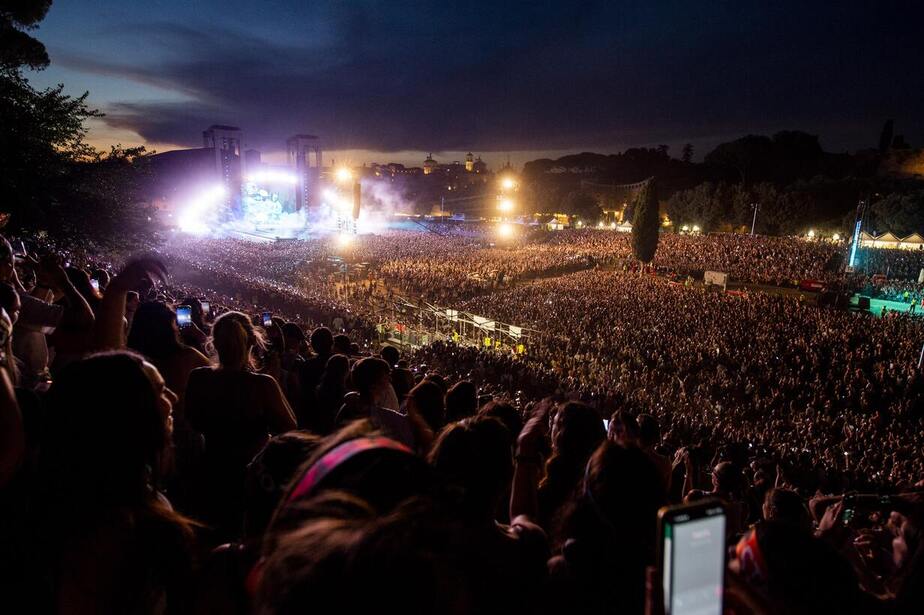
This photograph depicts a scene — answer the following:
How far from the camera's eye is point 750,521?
3967mm

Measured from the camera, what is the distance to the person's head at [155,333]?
3432 mm

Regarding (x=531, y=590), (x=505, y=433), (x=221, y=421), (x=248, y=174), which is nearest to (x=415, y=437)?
(x=221, y=421)

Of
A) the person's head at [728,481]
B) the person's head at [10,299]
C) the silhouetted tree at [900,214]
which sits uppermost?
the silhouetted tree at [900,214]

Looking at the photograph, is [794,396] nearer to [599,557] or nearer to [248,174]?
[599,557]

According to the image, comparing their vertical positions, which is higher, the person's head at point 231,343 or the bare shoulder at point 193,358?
the person's head at point 231,343

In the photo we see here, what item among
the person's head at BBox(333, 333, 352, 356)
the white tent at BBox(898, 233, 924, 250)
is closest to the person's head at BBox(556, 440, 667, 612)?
the person's head at BBox(333, 333, 352, 356)

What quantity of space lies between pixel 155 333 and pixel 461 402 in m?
2.26

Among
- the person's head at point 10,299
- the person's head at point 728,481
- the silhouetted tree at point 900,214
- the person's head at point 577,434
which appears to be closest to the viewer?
the person's head at point 577,434

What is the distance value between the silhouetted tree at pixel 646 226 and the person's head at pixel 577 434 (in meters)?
30.7

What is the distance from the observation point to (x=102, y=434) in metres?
1.41

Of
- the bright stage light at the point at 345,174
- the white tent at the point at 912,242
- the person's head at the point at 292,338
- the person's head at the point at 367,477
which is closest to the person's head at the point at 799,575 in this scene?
the person's head at the point at 367,477

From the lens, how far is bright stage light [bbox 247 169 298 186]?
190ft

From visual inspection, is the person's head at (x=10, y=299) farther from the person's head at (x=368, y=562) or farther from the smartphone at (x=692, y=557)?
the smartphone at (x=692, y=557)

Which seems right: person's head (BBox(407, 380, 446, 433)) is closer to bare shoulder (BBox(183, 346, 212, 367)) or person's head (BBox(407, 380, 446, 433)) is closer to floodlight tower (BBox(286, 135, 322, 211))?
bare shoulder (BBox(183, 346, 212, 367))
